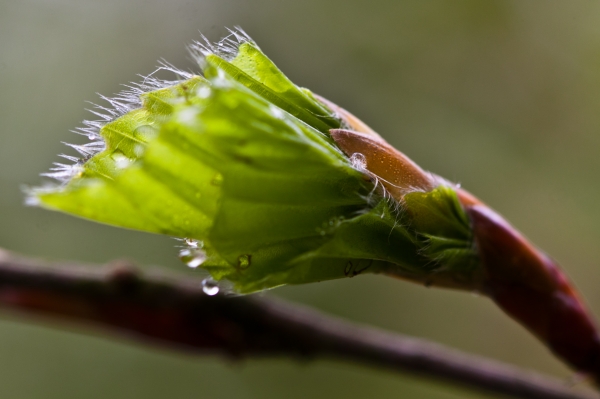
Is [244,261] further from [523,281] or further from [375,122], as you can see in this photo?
[375,122]

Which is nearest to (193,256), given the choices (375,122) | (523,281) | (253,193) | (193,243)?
(193,243)

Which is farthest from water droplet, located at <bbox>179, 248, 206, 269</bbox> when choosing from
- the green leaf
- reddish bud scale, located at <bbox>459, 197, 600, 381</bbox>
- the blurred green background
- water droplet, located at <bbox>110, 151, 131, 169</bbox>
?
the blurred green background

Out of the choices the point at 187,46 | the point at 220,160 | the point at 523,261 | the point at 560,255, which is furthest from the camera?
the point at 560,255

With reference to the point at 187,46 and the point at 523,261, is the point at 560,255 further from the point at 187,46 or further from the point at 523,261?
the point at 187,46

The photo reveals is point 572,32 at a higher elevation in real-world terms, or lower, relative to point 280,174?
higher

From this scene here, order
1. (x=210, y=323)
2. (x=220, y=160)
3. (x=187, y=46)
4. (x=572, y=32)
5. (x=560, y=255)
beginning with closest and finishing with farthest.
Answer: (x=220, y=160), (x=187, y=46), (x=210, y=323), (x=572, y=32), (x=560, y=255)

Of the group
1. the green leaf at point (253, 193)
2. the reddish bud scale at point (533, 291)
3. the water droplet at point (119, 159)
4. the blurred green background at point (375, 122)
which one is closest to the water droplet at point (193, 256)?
the green leaf at point (253, 193)

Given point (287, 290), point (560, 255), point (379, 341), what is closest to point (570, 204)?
point (560, 255)
